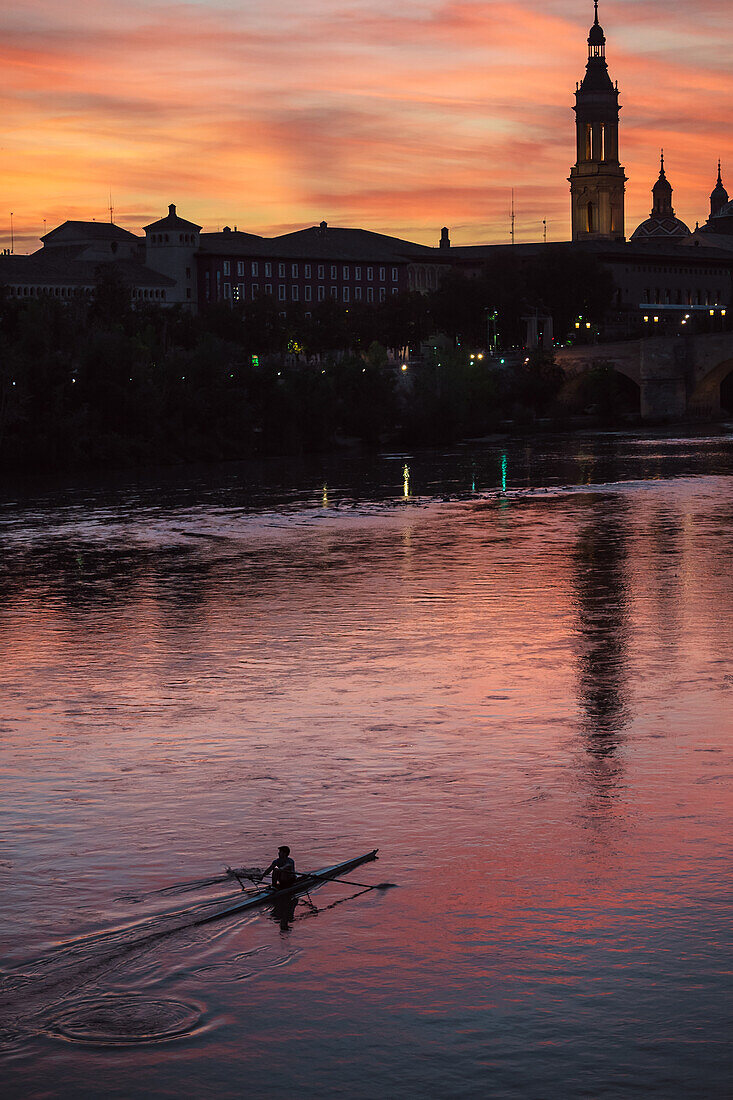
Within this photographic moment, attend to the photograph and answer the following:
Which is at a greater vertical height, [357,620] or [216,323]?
[216,323]

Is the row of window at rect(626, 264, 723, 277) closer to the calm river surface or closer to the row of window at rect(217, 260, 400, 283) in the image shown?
the row of window at rect(217, 260, 400, 283)

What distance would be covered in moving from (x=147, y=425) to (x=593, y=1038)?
48492mm

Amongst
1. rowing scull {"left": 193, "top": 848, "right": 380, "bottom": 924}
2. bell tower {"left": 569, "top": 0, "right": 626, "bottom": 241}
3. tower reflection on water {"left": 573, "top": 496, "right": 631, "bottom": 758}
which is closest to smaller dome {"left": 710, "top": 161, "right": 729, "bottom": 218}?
bell tower {"left": 569, "top": 0, "right": 626, "bottom": 241}

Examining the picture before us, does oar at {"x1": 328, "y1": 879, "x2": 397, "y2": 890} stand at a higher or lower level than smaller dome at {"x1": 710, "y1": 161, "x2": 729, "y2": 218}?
lower

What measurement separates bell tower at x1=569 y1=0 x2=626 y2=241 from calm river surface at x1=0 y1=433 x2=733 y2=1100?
12742cm

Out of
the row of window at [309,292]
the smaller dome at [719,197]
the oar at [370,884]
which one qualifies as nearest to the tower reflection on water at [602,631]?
the oar at [370,884]

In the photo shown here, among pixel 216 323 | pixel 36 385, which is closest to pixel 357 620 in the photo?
pixel 36 385

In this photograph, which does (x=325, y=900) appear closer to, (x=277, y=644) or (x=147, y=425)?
(x=277, y=644)

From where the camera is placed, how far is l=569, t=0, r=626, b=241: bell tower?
146 metres

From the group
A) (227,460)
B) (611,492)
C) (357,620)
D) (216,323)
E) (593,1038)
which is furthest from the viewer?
(216,323)

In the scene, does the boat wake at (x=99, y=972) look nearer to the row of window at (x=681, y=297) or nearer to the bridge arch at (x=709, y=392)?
the bridge arch at (x=709, y=392)

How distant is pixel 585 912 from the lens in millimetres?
9641

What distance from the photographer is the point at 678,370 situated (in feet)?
263

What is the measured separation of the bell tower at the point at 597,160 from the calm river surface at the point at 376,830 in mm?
127421
